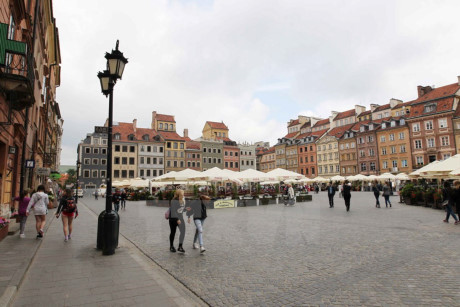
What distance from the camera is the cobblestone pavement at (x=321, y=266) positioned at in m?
4.71

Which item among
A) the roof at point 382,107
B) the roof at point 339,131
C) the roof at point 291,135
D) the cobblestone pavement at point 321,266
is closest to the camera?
the cobblestone pavement at point 321,266

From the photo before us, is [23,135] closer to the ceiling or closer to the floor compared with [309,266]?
closer to the ceiling

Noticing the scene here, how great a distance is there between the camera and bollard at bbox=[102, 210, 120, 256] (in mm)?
7665

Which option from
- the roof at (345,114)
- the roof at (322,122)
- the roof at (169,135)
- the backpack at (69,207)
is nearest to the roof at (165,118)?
the roof at (169,135)

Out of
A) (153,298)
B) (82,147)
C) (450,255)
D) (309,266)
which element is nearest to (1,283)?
(153,298)

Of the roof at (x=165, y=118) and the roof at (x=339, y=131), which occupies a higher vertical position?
the roof at (x=165, y=118)

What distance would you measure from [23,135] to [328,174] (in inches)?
2770

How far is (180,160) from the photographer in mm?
77312

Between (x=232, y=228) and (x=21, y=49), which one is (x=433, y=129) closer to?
(x=232, y=228)

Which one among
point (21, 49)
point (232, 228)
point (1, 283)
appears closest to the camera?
point (1, 283)

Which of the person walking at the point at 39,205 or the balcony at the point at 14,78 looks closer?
the balcony at the point at 14,78

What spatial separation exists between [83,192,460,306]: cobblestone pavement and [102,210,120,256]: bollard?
3.11 ft

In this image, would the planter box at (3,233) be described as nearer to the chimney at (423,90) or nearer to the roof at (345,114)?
the chimney at (423,90)

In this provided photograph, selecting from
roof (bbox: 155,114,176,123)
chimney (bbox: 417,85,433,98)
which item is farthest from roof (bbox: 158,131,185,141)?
chimney (bbox: 417,85,433,98)
